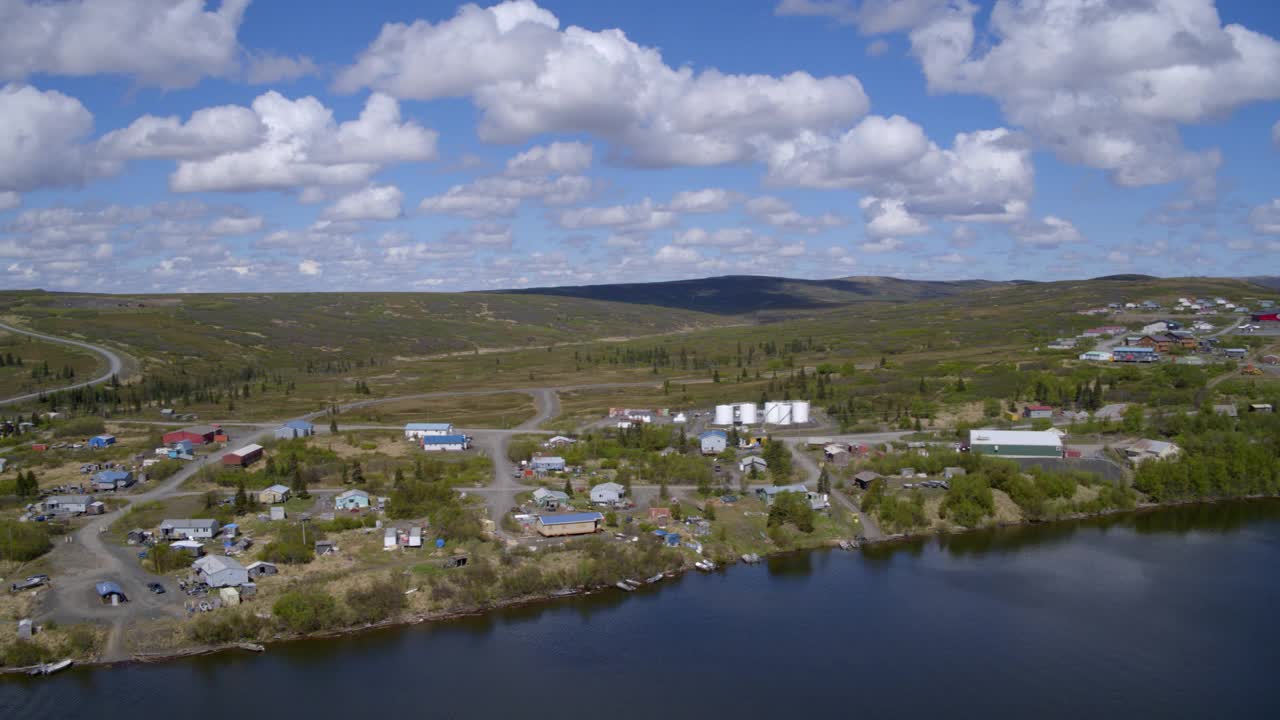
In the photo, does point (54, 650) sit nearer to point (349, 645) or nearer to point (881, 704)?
point (349, 645)

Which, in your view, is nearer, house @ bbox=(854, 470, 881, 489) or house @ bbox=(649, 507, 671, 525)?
house @ bbox=(649, 507, 671, 525)

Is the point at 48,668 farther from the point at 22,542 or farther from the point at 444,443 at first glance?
the point at 444,443

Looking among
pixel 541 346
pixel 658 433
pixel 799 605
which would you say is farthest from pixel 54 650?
pixel 541 346

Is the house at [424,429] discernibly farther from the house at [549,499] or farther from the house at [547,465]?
the house at [549,499]

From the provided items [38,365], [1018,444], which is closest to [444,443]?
[1018,444]

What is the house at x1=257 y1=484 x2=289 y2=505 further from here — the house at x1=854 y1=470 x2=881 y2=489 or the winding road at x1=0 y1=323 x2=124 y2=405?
the winding road at x1=0 y1=323 x2=124 y2=405

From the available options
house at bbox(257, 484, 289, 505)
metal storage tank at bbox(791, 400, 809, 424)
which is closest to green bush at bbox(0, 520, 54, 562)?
house at bbox(257, 484, 289, 505)
